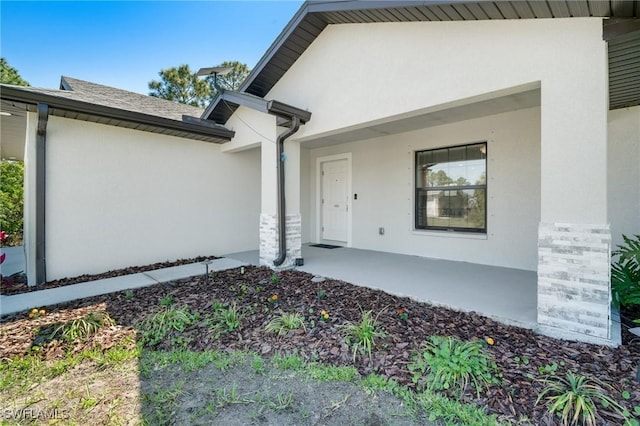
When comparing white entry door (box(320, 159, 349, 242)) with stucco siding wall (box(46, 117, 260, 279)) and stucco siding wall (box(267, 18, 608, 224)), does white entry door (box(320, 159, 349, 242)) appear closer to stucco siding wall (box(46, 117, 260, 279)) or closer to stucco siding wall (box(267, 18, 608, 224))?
stucco siding wall (box(46, 117, 260, 279))

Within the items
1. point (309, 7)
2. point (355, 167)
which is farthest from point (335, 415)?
point (355, 167)

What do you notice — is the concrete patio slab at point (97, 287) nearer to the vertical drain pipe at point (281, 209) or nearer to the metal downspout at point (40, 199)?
the metal downspout at point (40, 199)

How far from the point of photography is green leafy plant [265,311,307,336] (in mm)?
3156

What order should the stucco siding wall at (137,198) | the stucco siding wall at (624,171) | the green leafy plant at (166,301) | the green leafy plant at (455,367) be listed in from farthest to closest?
the stucco siding wall at (137,198), the stucco siding wall at (624,171), the green leafy plant at (166,301), the green leafy plant at (455,367)

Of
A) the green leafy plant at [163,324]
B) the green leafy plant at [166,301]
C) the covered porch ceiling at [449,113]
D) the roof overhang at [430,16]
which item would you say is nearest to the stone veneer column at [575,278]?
the covered porch ceiling at [449,113]

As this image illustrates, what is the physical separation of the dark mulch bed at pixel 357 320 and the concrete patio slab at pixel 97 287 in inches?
10.6

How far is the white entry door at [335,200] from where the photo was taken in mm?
8070

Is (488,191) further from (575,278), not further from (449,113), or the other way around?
(575,278)

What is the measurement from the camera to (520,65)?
310 centimetres

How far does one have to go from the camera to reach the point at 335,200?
8.28 m

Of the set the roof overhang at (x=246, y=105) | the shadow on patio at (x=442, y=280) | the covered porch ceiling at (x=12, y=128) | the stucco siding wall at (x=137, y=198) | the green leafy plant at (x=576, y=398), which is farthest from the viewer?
the stucco siding wall at (x=137, y=198)

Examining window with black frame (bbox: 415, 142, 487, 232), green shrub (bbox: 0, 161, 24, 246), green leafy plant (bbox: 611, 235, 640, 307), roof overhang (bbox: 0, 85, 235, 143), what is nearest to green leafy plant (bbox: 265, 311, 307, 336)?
green leafy plant (bbox: 611, 235, 640, 307)

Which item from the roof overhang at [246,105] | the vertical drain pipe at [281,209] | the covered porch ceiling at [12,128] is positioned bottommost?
the vertical drain pipe at [281,209]

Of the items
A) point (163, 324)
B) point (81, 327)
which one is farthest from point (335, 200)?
point (81, 327)
